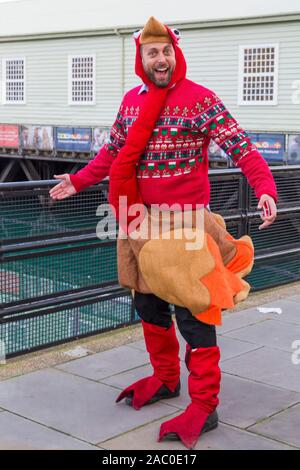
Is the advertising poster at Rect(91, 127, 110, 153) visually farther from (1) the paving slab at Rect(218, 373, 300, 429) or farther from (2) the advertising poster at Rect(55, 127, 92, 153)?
(1) the paving slab at Rect(218, 373, 300, 429)

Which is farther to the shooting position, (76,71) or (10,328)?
(76,71)

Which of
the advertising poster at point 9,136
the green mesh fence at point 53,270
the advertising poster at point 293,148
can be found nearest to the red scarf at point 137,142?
the green mesh fence at point 53,270

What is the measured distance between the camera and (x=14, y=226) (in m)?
5.00

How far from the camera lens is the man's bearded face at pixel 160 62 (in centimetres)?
364

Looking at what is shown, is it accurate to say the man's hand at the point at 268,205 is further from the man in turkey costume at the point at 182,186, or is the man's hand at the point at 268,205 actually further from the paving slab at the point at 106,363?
the paving slab at the point at 106,363

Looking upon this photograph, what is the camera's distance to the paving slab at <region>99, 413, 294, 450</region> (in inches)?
141

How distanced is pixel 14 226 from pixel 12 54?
24646 millimetres

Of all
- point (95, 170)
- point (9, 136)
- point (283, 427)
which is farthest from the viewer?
point (9, 136)

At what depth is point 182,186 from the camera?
12.1 feet

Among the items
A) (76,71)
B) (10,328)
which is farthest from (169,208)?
(76,71)

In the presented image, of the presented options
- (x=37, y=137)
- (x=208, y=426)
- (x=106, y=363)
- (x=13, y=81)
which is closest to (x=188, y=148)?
(x=208, y=426)

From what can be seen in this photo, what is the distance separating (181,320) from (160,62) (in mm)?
1281

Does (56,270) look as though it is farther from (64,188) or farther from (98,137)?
(98,137)

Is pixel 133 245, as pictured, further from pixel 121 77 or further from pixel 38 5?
pixel 38 5
